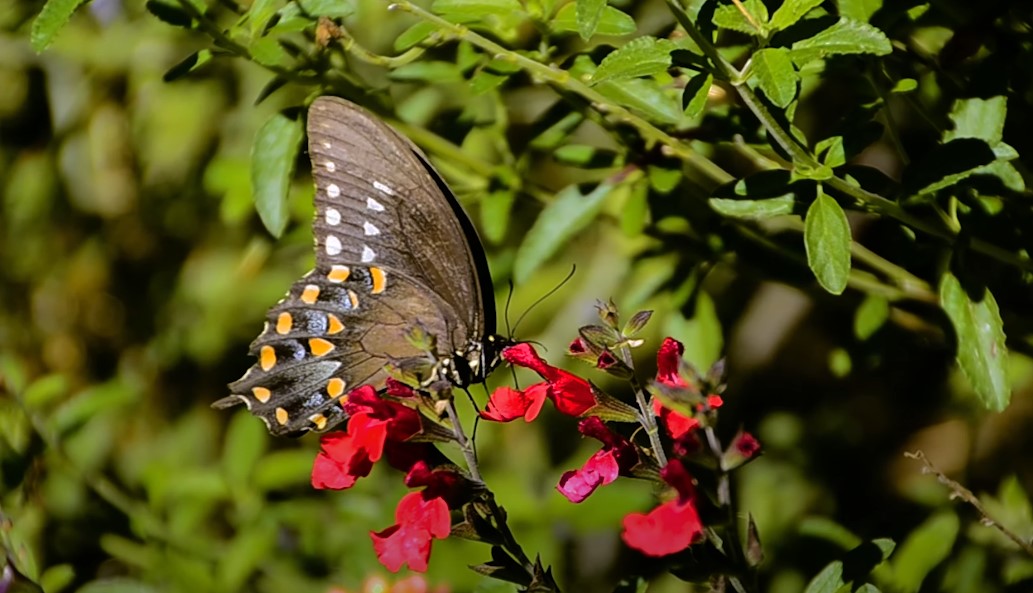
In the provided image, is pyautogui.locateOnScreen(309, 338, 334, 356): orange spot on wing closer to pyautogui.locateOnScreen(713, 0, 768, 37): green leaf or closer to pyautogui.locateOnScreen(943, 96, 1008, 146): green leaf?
pyautogui.locateOnScreen(713, 0, 768, 37): green leaf

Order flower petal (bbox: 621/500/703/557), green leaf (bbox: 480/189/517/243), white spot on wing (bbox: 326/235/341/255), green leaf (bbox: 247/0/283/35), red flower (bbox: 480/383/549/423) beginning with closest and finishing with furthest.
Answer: flower petal (bbox: 621/500/703/557), red flower (bbox: 480/383/549/423), green leaf (bbox: 247/0/283/35), white spot on wing (bbox: 326/235/341/255), green leaf (bbox: 480/189/517/243)

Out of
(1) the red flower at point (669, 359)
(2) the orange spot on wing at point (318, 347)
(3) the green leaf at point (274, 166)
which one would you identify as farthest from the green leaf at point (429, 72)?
(1) the red flower at point (669, 359)

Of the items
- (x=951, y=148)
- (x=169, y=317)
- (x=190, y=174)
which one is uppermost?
(x=951, y=148)

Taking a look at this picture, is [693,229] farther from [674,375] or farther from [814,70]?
[674,375]

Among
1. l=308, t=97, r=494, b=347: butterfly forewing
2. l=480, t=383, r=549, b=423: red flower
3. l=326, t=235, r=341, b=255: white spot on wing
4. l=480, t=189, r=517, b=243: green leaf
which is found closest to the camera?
l=480, t=383, r=549, b=423: red flower

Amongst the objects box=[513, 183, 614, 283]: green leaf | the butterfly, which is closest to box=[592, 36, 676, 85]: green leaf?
the butterfly

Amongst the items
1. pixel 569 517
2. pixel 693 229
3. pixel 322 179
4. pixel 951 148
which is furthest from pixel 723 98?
pixel 569 517
